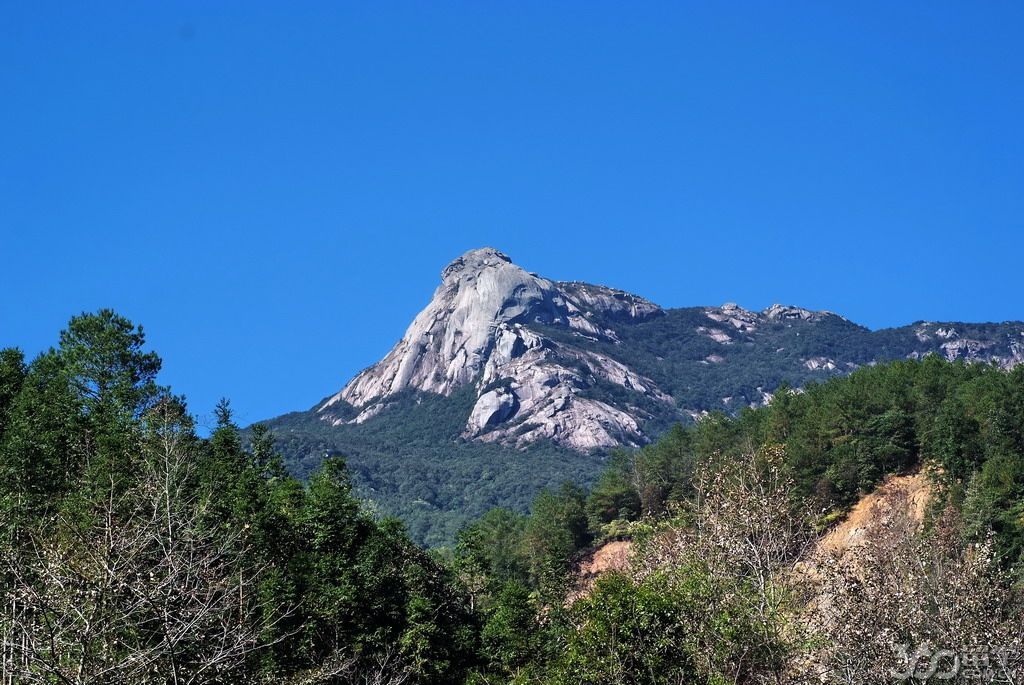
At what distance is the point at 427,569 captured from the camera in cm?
5047

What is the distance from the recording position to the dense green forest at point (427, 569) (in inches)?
818

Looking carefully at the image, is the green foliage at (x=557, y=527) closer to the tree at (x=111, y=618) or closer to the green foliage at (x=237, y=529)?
the green foliage at (x=237, y=529)

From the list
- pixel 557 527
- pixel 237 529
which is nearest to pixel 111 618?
pixel 237 529

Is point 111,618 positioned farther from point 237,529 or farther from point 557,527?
point 557,527

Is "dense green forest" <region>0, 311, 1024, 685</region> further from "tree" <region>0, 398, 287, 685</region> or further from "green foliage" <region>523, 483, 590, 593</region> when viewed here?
"green foliage" <region>523, 483, 590, 593</region>

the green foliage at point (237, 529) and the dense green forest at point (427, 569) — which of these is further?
the green foliage at point (237, 529)

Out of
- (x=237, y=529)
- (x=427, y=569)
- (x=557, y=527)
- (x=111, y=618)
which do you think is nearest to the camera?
(x=111, y=618)

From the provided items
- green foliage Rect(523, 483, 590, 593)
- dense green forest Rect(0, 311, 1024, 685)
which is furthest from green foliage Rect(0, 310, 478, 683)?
green foliage Rect(523, 483, 590, 593)

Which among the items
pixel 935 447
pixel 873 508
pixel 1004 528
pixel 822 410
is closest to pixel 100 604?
pixel 1004 528

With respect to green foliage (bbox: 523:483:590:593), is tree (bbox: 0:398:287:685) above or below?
below

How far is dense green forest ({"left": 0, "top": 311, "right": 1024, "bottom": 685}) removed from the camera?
68.1 feet

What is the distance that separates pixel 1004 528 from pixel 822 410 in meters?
27.0

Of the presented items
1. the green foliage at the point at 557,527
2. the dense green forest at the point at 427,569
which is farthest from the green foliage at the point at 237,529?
the green foliage at the point at 557,527

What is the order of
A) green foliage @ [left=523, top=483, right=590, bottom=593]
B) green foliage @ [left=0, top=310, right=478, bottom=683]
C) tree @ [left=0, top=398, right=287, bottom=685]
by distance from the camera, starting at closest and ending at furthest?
tree @ [left=0, top=398, right=287, bottom=685], green foliage @ [left=0, top=310, right=478, bottom=683], green foliage @ [left=523, top=483, right=590, bottom=593]
